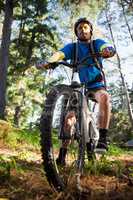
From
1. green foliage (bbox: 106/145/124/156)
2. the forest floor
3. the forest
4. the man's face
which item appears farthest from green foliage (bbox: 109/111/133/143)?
the forest floor

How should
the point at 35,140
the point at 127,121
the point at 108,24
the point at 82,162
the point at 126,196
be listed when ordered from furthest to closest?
the point at 127,121
the point at 108,24
the point at 35,140
the point at 82,162
the point at 126,196

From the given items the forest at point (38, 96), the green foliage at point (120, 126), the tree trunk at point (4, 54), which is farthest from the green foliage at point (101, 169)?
the green foliage at point (120, 126)

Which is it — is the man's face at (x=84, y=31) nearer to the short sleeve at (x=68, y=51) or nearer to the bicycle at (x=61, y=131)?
the short sleeve at (x=68, y=51)

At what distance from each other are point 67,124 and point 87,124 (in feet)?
1.55

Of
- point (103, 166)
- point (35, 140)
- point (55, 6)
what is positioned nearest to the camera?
point (103, 166)

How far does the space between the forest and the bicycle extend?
0.18 m

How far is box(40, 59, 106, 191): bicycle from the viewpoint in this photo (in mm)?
3842

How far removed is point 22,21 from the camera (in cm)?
3278

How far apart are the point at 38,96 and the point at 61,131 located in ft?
103

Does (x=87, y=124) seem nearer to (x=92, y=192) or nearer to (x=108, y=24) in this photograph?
(x=92, y=192)

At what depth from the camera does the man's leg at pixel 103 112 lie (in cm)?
538

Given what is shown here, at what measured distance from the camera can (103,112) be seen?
541 cm

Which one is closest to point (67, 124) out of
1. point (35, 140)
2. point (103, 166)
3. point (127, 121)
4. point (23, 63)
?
point (103, 166)

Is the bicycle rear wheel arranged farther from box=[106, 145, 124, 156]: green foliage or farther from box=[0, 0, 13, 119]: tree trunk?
box=[0, 0, 13, 119]: tree trunk
